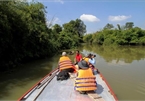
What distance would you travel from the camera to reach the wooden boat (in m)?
5.02

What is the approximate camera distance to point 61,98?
16.7 ft

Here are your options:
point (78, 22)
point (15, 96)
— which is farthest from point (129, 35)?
point (15, 96)

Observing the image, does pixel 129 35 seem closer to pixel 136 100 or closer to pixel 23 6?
pixel 23 6

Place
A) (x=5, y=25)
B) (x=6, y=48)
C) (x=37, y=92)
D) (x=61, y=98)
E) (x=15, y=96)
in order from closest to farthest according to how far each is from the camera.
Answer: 1. (x=61, y=98)
2. (x=37, y=92)
3. (x=15, y=96)
4. (x=5, y=25)
5. (x=6, y=48)

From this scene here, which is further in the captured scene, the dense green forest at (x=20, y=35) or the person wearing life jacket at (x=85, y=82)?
the dense green forest at (x=20, y=35)

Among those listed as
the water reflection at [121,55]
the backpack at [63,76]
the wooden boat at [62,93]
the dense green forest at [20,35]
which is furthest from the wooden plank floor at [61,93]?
the water reflection at [121,55]

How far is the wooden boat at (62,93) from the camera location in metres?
5.02

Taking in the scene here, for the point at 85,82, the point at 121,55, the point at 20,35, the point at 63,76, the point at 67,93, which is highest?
the point at 20,35

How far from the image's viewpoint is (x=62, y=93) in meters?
5.49

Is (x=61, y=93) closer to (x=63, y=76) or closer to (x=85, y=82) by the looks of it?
(x=85, y=82)

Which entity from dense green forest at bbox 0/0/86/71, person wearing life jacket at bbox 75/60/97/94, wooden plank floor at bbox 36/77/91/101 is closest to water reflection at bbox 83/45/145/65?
dense green forest at bbox 0/0/86/71

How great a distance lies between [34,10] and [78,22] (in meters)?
55.5

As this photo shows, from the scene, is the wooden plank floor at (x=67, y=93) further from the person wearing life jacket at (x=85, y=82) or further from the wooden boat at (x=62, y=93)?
the person wearing life jacket at (x=85, y=82)

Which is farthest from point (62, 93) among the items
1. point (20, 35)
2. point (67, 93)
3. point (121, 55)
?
point (121, 55)
